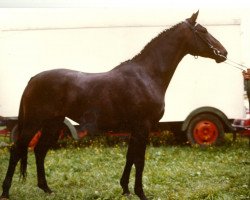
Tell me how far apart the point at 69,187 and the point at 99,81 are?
1.78 metres

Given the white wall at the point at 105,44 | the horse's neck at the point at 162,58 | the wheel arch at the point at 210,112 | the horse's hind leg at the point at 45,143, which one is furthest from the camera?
the wheel arch at the point at 210,112

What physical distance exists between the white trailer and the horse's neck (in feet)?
10.4

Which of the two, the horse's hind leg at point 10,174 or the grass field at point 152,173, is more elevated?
the horse's hind leg at point 10,174

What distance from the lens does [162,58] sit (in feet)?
17.4

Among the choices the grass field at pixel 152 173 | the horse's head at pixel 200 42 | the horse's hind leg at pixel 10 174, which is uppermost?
the horse's head at pixel 200 42

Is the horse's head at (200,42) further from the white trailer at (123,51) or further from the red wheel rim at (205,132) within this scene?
the red wheel rim at (205,132)

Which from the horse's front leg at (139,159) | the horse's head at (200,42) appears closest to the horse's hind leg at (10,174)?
the horse's front leg at (139,159)

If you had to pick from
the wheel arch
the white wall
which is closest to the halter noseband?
the white wall

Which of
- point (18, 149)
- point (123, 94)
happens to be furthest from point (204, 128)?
point (18, 149)

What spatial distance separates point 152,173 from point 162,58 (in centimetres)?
225

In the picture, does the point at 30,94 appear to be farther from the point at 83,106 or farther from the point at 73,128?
the point at 73,128

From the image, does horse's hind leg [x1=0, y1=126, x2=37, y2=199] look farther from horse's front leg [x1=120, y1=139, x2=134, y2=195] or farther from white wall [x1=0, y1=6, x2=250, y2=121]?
white wall [x1=0, y1=6, x2=250, y2=121]

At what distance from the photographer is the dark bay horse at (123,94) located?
16.9 feet

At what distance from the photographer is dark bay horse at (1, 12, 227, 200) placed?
16.9 ft
